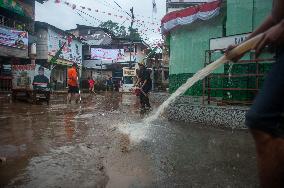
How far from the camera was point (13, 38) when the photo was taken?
24.9m

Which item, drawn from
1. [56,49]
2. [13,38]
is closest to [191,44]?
[13,38]

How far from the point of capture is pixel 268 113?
1701mm

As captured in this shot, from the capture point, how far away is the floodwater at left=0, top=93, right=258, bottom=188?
3559 mm

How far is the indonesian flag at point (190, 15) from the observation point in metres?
10.5

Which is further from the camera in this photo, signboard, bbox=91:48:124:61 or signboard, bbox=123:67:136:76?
signboard, bbox=91:48:124:61

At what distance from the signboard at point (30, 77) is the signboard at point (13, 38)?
32.8 feet

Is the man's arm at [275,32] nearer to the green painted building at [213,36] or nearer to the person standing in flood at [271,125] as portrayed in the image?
the person standing in flood at [271,125]

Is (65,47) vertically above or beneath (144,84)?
above

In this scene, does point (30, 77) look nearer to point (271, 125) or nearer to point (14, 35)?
point (14, 35)

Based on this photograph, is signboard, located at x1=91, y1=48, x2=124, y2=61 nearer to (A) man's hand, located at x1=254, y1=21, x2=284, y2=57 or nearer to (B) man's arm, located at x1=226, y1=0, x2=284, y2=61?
(B) man's arm, located at x1=226, y1=0, x2=284, y2=61

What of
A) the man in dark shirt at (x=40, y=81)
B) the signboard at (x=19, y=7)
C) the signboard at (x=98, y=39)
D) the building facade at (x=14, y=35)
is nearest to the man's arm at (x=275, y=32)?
the man in dark shirt at (x=40, y=81)

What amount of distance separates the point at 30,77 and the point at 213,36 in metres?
8.19

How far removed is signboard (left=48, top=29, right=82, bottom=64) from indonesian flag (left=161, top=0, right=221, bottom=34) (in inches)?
812

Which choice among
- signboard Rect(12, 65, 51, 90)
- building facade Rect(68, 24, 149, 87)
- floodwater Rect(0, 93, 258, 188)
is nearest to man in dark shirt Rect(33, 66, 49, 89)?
signboard Rect(12, 65, 51, 90)
